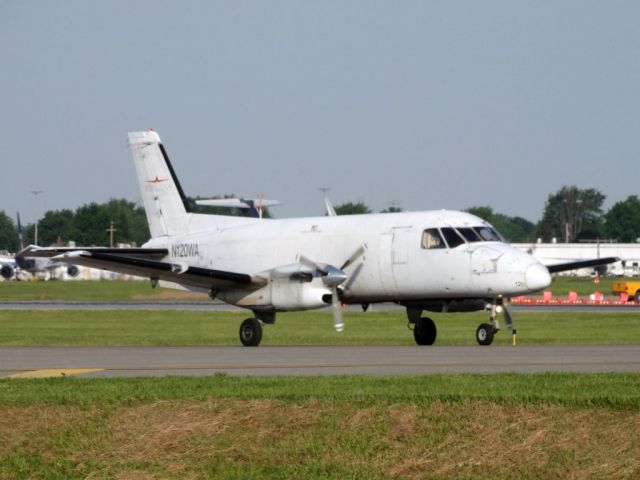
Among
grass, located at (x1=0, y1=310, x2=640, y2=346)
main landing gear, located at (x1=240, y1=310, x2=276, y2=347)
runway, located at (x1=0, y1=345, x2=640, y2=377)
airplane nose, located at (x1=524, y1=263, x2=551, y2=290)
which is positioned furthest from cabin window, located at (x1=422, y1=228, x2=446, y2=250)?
main landing gear, located at (x1=240, y1=310, x2=276, y2=347)

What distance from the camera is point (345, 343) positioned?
120 feet

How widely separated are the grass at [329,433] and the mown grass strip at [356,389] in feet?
0.13

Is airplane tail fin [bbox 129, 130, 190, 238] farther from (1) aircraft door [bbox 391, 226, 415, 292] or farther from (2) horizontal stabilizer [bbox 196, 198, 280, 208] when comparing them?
(1) aircraft door [bbox 391, 226, 415, 292]

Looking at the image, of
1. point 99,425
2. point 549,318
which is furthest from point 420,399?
point 549,318

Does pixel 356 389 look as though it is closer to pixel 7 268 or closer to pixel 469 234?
pixel 469 234

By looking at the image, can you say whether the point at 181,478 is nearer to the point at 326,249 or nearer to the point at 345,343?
the point at 326,249

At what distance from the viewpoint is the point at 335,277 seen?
31.4 metres

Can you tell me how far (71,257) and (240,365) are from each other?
9.17 metres

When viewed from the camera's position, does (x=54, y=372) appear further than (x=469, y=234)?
No

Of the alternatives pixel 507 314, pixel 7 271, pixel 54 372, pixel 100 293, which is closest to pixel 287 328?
pixel 507 314

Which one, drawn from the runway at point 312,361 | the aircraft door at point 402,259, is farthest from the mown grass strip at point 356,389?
the aircraft door at point 402,259

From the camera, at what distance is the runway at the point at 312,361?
2170 centimetres

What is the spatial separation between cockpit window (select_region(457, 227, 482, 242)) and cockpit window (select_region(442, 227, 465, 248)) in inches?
5.1

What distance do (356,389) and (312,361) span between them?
7.16 m
